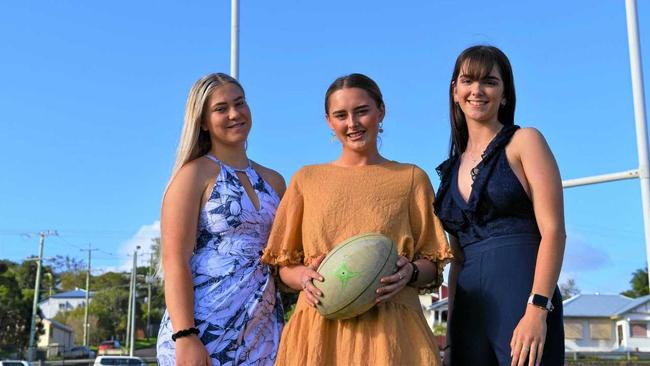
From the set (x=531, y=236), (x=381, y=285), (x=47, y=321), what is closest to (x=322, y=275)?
(x=381, y=285)

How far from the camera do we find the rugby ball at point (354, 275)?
3.14 m

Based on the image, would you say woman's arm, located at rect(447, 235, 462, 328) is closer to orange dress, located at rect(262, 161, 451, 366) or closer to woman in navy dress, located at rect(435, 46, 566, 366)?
woman in navy dress, located at rect(435, 46, 566, 366)

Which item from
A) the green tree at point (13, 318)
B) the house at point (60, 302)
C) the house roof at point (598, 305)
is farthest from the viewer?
the house at point (60, 302)

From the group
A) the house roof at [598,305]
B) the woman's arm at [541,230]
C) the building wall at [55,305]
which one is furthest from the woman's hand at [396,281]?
the building wall at [55,305]

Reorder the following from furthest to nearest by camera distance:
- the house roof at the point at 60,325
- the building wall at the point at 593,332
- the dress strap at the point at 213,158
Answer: the house roof at the point at 60,325 < the building wall at the point at 593,332 < the dress strap at the point at 213,158

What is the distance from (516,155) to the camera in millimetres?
3383

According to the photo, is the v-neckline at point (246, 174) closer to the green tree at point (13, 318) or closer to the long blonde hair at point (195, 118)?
the long blonde hair at point (195, 118)

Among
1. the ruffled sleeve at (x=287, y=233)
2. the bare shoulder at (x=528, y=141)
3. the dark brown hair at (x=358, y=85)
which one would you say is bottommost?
the ruffled sleeve at (x=287, y=233)

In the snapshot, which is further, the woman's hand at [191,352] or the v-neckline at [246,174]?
the v-neckline at [246,174]

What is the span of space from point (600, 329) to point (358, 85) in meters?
49.0

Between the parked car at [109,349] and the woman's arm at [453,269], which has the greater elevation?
the woman's arm at [453,269]

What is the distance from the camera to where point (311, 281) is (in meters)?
3.27

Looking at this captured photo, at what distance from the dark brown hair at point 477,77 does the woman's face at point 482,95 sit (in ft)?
0.08

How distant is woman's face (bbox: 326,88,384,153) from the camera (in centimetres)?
360
